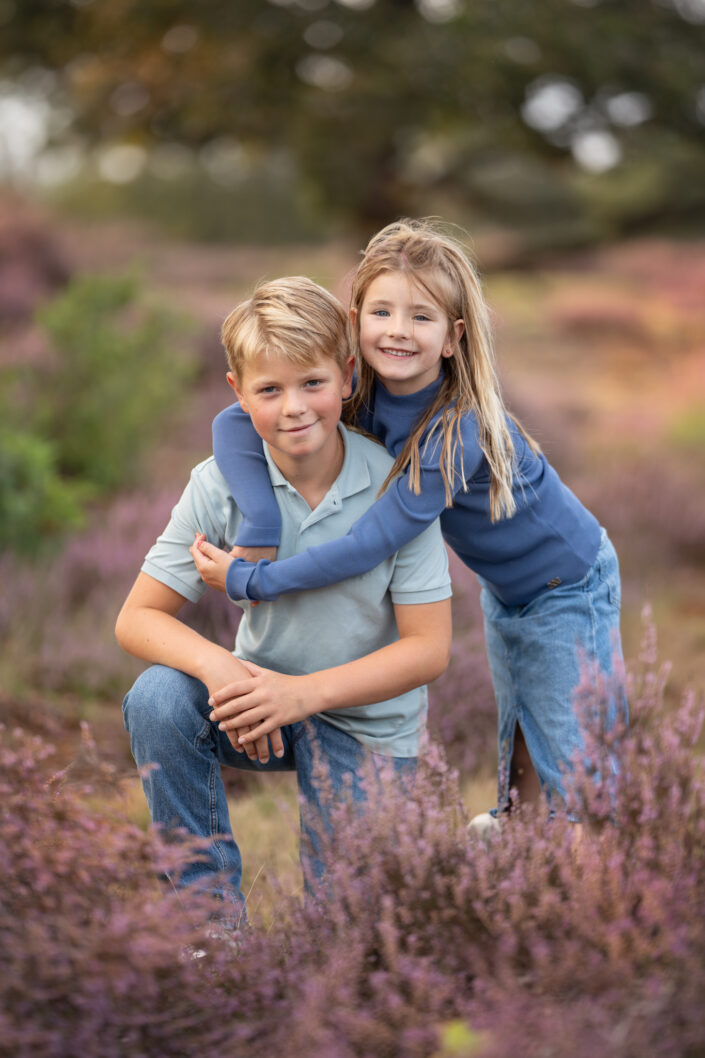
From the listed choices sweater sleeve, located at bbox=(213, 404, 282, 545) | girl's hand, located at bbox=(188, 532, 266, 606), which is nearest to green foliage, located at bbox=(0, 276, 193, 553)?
sweater sleeve, located at bbox=(213, 404, 282, 545)

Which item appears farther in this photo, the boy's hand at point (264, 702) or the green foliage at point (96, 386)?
the green foliage at point (96, 386)

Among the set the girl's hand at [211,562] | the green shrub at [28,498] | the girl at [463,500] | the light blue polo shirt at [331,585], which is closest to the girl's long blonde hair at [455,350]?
the girl at [463,500]

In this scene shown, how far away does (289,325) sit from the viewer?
1.97 metres

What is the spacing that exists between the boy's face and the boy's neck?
5 cm

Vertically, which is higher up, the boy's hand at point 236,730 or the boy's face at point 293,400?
the boy's face at point 293,400

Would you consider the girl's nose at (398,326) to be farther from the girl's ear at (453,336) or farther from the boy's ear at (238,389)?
the boy's ear at (238,389)

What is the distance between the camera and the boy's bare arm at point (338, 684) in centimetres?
193

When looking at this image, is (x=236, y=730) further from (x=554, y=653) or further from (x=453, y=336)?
(x=453, y=336)

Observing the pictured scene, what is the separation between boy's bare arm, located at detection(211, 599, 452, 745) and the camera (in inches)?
75.9

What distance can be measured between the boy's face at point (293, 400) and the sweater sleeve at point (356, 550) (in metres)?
0.19

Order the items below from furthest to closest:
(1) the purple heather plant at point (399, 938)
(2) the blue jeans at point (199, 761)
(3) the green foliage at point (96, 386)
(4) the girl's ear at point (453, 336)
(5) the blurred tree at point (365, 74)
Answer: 1. (5) the blurred tree at point (365, 74)
2. (3) the green foliage at point (96, 386)
3. (4) the girl's ear at point (453, 336)
4. (2) the blue jeans at point (199, 761)
5. (1) the purple heather plant at point (399, 938)

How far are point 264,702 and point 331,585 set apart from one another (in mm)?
282

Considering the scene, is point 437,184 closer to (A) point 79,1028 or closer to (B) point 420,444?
(B) point 420,444

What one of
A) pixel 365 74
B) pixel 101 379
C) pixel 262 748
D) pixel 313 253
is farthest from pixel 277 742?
pixel 313 253
